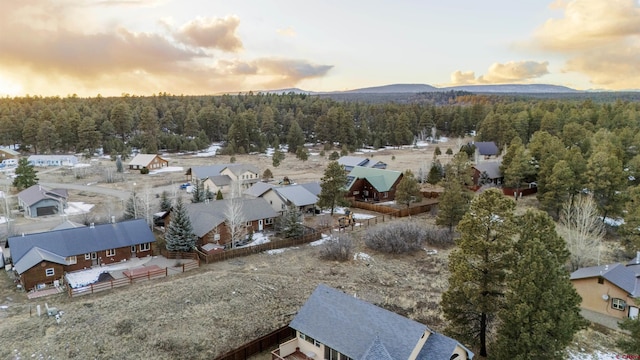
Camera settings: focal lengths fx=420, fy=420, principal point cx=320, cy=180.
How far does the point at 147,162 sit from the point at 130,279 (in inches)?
2092

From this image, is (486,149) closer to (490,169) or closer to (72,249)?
(490,169)

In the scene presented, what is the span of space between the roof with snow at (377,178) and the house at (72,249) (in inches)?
1120

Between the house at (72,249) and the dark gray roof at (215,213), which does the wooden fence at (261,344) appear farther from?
the house at (72,249)

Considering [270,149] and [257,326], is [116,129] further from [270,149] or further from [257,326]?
[257,326]

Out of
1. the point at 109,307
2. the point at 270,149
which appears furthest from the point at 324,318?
the point at 270,149

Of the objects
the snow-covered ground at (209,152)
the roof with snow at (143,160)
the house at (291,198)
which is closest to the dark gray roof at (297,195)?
the house at (291,198)

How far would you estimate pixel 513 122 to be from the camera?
9675cm

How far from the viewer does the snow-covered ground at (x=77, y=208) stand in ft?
158

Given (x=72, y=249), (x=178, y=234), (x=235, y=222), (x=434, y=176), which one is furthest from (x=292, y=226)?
(x=434, y=176)

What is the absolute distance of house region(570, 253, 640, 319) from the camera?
26047mm

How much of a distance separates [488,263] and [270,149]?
292 ft

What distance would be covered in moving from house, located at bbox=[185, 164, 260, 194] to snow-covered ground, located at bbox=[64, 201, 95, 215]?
15680mm

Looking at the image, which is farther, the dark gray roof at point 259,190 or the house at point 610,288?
the dark gray roof at point 259,190

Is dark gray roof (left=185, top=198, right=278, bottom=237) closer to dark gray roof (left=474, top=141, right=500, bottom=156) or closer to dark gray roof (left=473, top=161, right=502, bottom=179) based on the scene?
dark gray roof (left=473, top=161, right=502, bottom=179)
